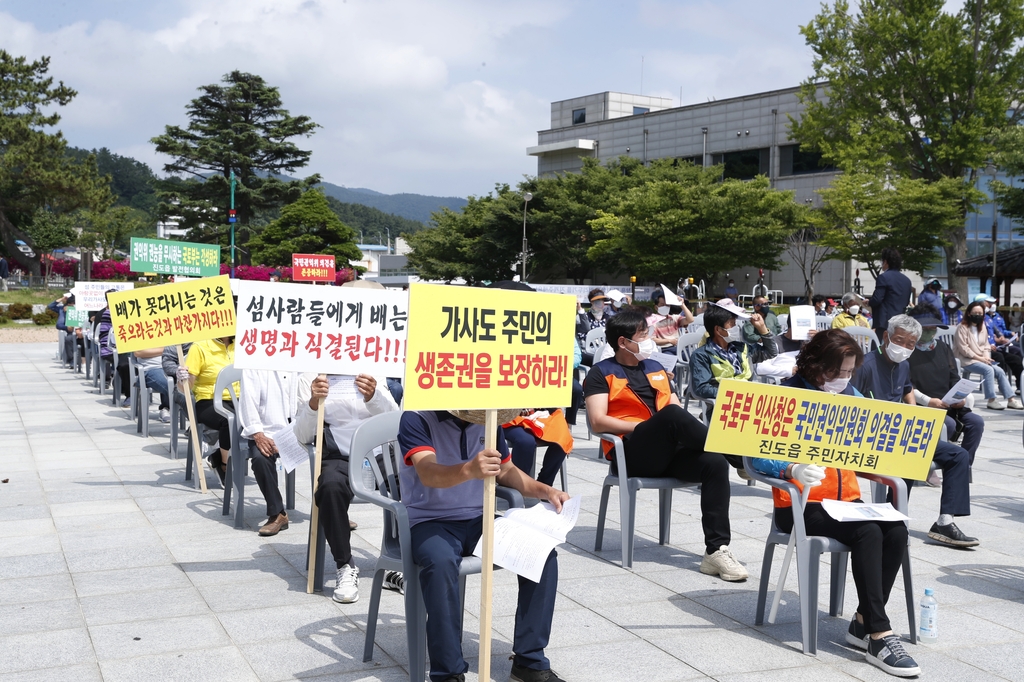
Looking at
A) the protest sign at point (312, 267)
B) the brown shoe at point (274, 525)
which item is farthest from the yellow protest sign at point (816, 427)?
the protest sign at point (312, 267)

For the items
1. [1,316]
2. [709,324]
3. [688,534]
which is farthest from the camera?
[1,316]

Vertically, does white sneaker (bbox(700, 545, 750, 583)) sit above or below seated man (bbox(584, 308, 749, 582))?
below

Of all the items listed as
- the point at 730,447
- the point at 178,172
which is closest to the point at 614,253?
the point at 178,172

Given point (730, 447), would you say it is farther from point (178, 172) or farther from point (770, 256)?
point (178, 172)

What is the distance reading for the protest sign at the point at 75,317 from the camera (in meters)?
17.4

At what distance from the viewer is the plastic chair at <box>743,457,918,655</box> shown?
14.1ft

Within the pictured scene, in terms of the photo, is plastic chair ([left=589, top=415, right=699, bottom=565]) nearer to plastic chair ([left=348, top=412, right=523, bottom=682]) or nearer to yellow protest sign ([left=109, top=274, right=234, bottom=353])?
plastic chair ([left=348, top=412, right=523, bottom=682])

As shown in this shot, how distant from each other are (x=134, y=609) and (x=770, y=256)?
39001 mm

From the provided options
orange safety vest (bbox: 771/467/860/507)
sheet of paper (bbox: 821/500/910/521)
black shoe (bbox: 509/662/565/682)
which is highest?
orange safety vest (bbox: 771/467/860/507)

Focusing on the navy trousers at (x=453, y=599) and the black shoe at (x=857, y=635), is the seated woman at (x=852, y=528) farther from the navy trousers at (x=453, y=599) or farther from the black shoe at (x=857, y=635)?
the navy trousers at (x=453, y=599)

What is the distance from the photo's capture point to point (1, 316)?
119 feet

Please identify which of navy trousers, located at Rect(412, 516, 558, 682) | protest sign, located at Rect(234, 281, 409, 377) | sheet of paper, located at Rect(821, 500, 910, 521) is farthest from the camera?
protest sign, located at Rect(234, 281, 409, 377)

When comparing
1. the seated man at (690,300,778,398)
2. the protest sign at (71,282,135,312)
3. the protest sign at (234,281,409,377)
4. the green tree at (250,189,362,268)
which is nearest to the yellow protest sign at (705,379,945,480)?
the protest sign at (234,281,409,377)

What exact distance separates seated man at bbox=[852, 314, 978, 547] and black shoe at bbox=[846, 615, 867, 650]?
7.19ft
